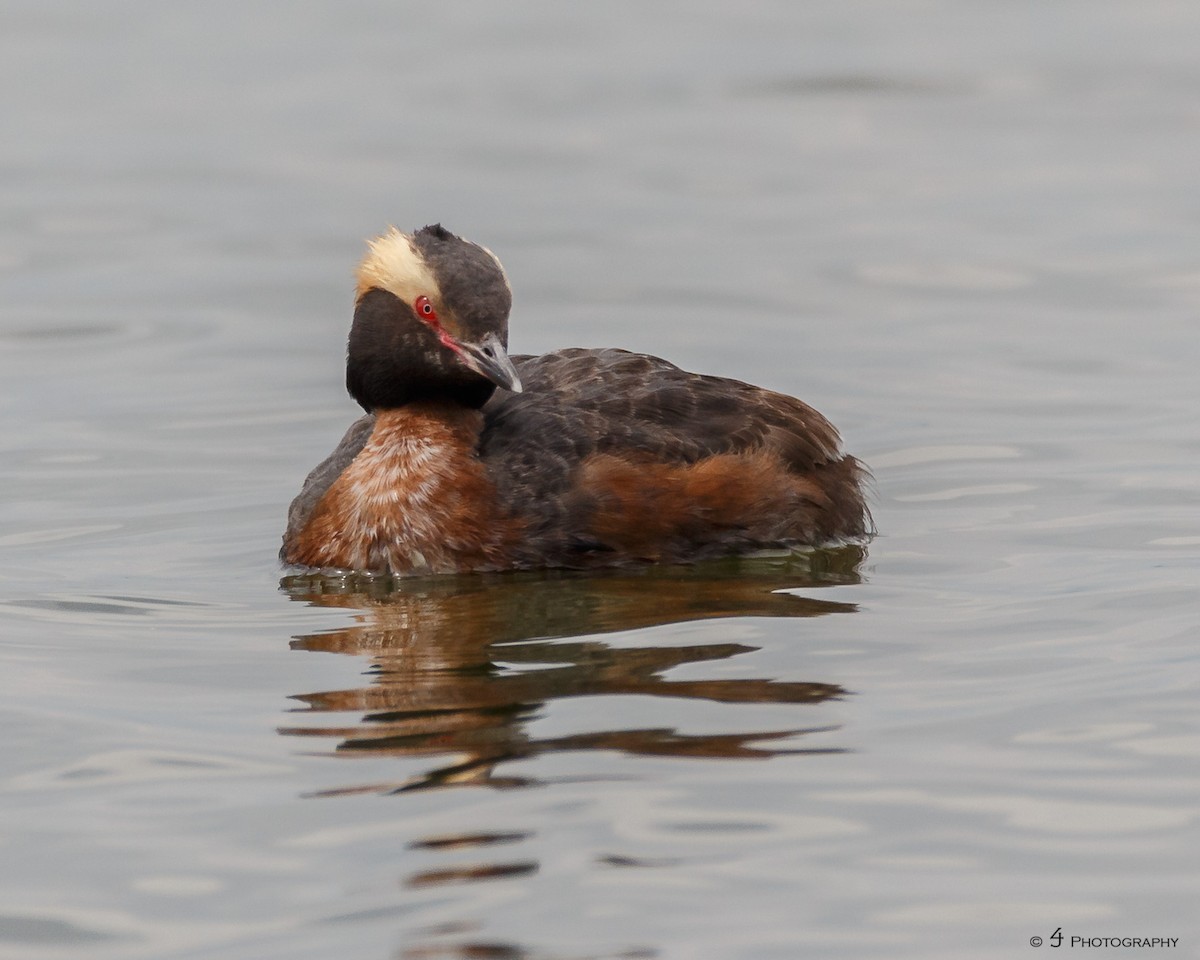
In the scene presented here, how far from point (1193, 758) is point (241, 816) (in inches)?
121

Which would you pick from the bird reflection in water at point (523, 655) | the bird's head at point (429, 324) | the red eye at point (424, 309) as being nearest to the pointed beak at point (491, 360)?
the bird's head at point (429, 324)

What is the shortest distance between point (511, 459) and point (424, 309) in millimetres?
804

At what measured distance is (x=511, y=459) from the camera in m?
10.8

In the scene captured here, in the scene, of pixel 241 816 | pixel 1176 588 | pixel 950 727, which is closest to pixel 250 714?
pixel 241 816

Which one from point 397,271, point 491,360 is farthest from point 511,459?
point 397,271

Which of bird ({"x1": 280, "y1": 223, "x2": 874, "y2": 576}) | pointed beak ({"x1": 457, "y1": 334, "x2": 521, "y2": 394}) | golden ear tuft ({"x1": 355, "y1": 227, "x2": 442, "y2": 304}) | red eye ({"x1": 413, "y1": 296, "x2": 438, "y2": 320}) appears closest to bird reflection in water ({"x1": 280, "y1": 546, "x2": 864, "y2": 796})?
bird ({"x1": 280, "y1": 223, "x2": 874, "y2": 576})

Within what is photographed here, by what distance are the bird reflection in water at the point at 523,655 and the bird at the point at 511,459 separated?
16 centimetres

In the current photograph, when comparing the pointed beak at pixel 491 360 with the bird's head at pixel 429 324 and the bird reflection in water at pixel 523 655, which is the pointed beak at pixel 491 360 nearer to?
the bird's head at pixel 429 324

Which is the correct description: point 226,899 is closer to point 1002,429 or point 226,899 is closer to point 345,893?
point 345,893

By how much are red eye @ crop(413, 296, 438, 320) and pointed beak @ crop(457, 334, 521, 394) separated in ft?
0.64

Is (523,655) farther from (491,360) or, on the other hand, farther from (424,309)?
(424,309)

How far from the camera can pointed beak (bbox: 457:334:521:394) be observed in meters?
10.3

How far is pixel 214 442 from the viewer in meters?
13.5

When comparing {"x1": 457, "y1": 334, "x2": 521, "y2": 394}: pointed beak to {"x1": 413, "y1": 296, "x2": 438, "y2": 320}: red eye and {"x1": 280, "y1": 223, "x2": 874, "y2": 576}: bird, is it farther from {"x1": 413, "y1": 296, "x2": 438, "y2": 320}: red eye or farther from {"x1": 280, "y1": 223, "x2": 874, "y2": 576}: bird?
{"x1": 413, "y1": 296, "x2": 438, "y2": 320}: red eye
